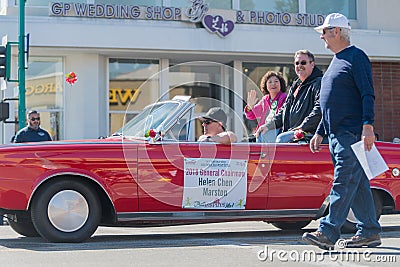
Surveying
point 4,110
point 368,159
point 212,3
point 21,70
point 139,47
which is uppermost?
point 212,3

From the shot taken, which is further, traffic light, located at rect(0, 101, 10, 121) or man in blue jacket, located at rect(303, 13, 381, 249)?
traffic light, located at rect(0, 101, 10, 121)

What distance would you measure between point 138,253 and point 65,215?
46.6 inches

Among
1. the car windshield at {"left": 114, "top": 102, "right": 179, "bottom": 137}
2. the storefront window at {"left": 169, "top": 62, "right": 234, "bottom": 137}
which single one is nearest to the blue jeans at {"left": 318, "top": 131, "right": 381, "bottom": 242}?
the car windshield at {"left": 114, "top": 102, "right": 179, "bottom": 137}

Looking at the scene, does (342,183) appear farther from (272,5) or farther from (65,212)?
(272,5)

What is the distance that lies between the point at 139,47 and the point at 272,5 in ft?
13.9

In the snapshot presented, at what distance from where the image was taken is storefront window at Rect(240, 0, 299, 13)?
20906 mm

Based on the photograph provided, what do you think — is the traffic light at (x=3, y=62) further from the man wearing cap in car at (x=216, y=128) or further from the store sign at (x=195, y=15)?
the man wearing cap in car at (x=216, y=128)

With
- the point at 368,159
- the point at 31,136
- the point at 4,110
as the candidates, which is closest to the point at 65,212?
the point at 368,159

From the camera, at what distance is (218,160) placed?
26.0ft

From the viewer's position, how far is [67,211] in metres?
7.58

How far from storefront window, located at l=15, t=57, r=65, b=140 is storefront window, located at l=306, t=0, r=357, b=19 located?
285 inches

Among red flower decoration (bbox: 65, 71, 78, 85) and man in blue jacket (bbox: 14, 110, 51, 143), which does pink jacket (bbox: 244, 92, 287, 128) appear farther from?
red flower decoration (bbox: 65, 71, 78, 85)

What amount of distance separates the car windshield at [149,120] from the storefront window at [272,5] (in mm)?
12852

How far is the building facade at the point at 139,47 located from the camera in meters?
19.0
